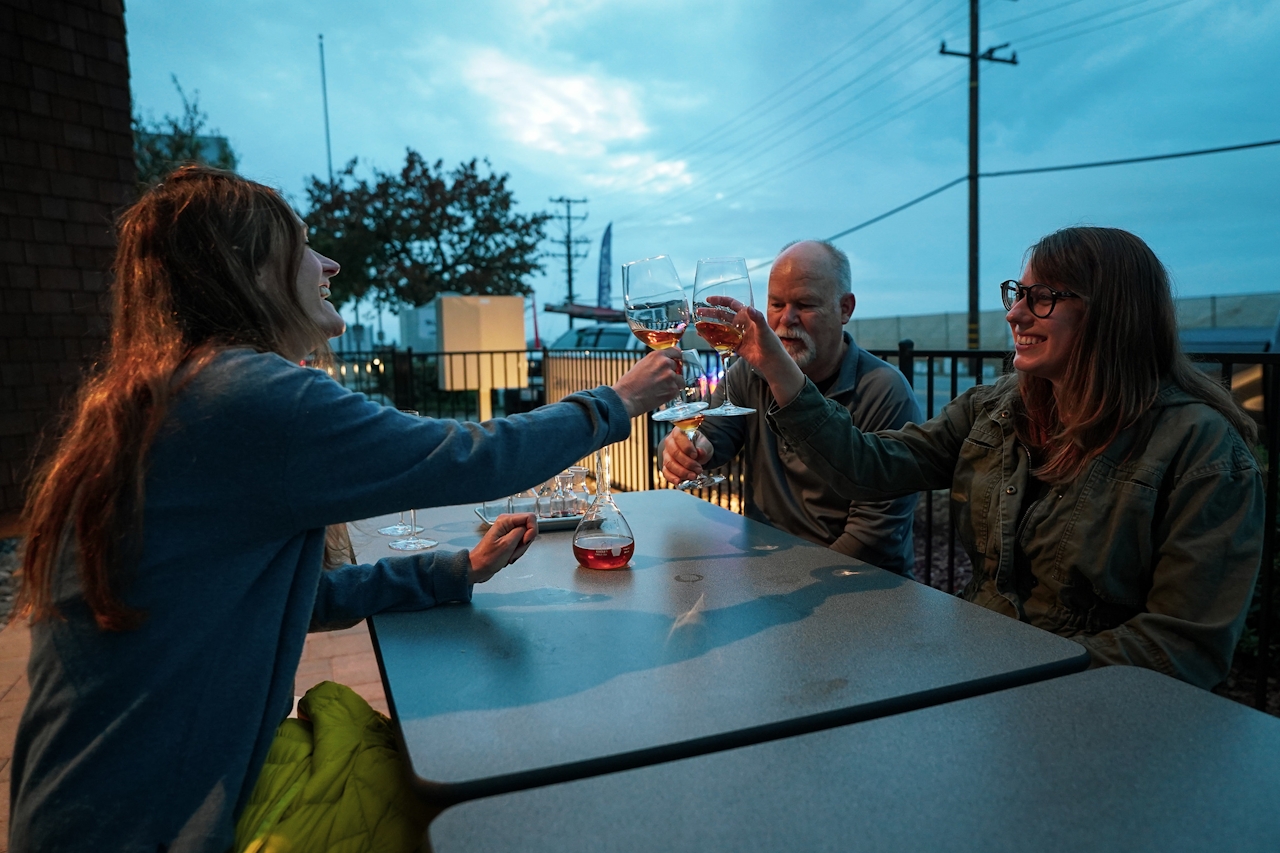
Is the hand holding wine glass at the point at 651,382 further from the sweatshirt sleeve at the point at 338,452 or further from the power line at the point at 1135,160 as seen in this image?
the power line at the point at 1135,160

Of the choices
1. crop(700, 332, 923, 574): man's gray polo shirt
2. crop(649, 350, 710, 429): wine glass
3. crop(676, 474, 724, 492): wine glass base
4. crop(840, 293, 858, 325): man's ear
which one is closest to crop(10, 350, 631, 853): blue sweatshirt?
crop(649, 350, 710, 429): wine glass

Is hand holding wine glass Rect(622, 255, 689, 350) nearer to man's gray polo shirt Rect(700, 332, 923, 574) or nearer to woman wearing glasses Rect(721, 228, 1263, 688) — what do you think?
woman wearing glasses Rect(721, 228, 1263, 688)

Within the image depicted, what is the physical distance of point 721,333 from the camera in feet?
5.56

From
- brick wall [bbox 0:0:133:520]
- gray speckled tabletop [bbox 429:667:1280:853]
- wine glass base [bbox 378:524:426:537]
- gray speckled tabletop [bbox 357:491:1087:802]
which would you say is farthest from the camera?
brick wall [bbox 0:0:133:520]

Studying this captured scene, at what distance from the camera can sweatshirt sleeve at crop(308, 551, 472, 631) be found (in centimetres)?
144

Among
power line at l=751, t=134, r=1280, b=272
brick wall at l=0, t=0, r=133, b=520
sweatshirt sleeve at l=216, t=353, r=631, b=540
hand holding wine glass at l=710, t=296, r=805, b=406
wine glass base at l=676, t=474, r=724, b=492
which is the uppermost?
power line at l=751, t=134, r=1280, b=272

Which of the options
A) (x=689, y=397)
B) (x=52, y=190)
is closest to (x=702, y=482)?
(x=689, y=397)

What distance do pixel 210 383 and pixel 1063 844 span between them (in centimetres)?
111

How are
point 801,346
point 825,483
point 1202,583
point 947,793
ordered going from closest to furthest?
1. point 947,793
2. point 1202,583
3. point 825,483
4. point 801,346

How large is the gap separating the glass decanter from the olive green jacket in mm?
453

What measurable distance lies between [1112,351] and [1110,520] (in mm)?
358

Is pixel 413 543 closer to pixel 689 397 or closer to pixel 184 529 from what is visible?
pixel 689 397

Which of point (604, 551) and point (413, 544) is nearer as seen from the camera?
point (604, 551)

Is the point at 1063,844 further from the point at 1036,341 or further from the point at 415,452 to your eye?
the point at 1036,341
